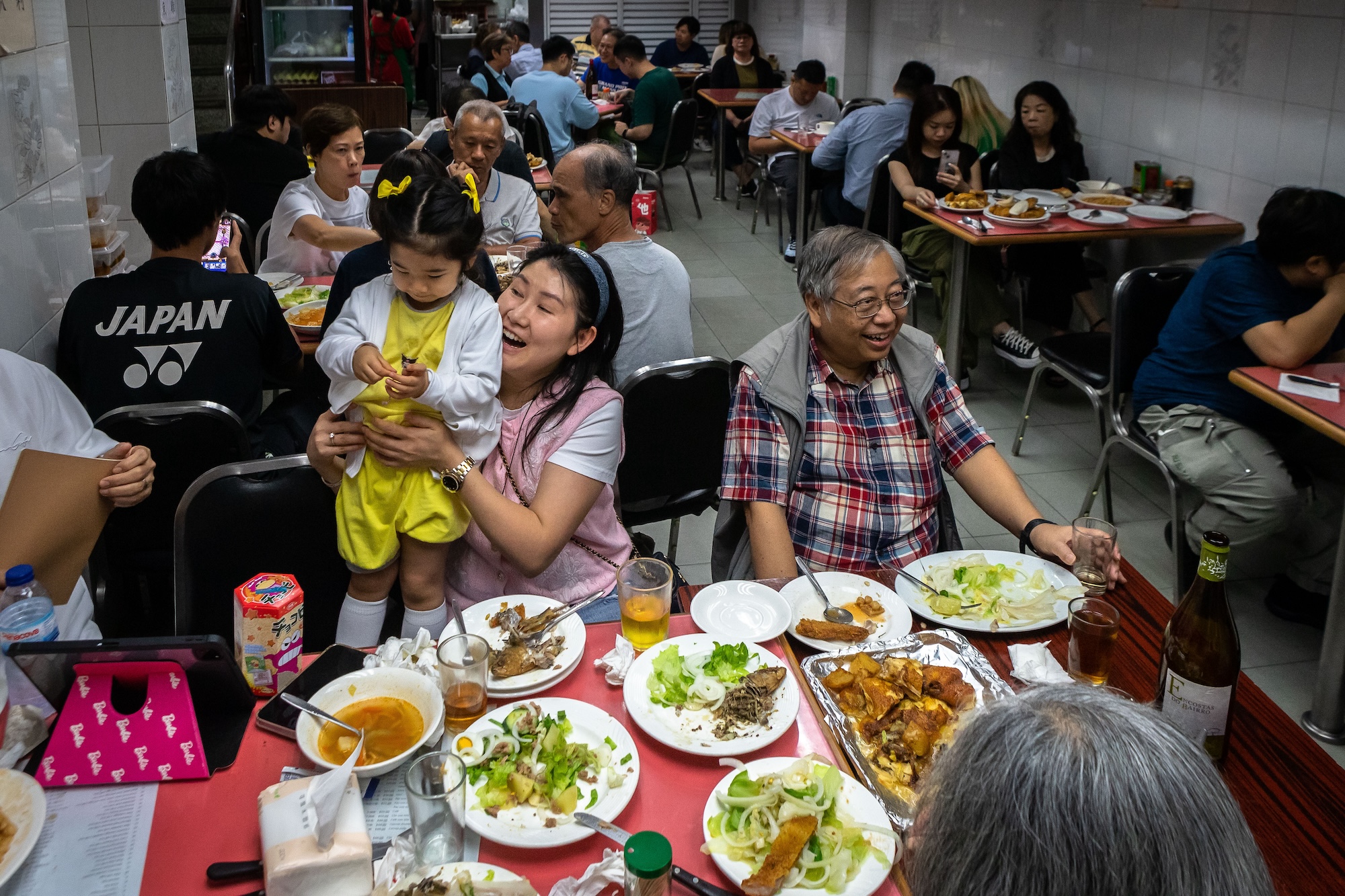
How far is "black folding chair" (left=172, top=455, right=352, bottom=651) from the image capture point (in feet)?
6.61

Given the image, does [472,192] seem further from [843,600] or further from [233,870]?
[233,870]

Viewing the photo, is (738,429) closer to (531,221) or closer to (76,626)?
(76,626)

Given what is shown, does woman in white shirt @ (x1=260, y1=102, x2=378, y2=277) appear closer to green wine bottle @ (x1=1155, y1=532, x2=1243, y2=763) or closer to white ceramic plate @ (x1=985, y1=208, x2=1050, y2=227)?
white ceramic plate @ (x1=985, y1=208, x2=1050, y2=227)

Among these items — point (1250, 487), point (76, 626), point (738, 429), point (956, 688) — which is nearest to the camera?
point (956, 688)

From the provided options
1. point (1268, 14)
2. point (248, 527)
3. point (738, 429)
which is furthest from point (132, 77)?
point (1268, 14)

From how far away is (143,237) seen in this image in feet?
15.7

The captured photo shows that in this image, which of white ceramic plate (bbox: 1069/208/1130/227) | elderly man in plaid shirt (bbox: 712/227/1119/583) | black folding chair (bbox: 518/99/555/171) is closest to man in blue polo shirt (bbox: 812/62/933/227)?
white ceramic plate (bbox: 1069/208/1130/227)

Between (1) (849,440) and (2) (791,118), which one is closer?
(1) (849,440)

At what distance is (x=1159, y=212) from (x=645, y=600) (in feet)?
13.8

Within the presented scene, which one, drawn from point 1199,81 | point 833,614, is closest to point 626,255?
point 833,614

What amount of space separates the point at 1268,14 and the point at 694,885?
4784mm

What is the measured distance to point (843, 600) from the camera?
6.09 ft

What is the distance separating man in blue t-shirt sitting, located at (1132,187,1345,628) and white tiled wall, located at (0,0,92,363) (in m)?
3.24

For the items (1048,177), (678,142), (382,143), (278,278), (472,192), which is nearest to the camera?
(472,192)
